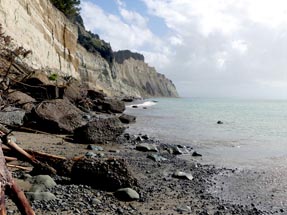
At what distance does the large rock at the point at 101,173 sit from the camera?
6148mm

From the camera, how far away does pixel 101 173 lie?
6156mm

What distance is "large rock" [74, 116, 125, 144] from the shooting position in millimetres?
11516

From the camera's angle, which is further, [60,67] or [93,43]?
[93,43]

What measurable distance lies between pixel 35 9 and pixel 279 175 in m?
31.4

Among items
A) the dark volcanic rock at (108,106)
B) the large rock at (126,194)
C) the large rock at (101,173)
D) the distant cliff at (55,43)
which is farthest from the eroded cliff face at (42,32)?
the large rock at (126,194)

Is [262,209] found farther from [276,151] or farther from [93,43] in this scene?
[93,43]

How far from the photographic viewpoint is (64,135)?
12.5 meters

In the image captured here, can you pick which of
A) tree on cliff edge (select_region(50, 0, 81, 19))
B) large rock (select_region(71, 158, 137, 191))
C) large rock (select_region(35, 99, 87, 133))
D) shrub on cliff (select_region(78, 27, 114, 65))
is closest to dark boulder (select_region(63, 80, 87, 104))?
large rock (select_region(35, 99, 87, 133))

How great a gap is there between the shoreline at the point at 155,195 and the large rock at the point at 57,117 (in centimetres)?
216

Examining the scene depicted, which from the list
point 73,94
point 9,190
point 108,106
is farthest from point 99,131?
point 108,106

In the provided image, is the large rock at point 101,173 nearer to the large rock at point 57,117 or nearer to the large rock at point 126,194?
the large rock at point 126,194

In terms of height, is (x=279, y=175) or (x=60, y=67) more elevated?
(x=60, y=67)

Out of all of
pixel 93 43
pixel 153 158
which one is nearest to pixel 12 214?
pixel 153 158

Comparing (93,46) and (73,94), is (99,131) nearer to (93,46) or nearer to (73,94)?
(73,94)
